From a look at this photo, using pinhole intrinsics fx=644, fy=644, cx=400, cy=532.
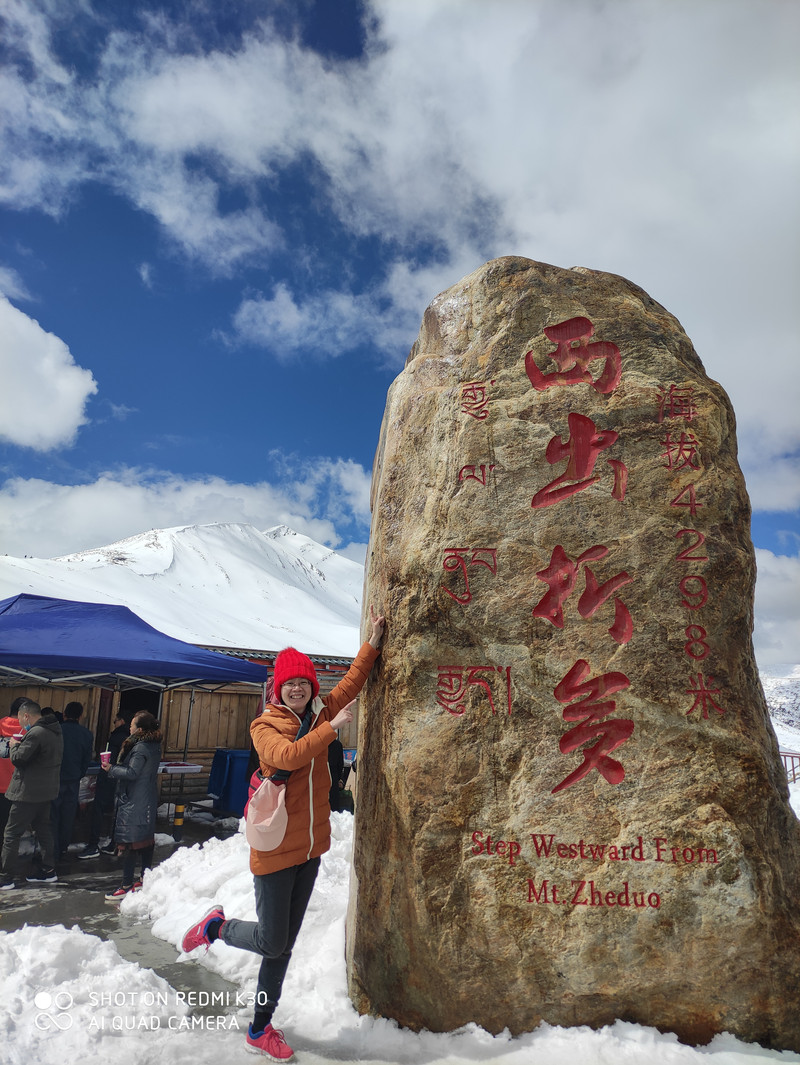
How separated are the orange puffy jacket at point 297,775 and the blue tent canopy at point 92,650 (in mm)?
4867

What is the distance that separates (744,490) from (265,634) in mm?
32418

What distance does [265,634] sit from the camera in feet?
113

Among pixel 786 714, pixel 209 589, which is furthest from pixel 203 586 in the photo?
pixel 786 714

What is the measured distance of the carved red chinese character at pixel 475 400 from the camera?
13.0ft

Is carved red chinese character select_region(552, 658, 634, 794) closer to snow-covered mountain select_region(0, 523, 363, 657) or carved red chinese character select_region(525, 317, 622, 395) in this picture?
carved red chinese character select_region(525, 317, 622, 395)

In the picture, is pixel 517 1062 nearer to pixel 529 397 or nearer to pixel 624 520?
pixel 624 520

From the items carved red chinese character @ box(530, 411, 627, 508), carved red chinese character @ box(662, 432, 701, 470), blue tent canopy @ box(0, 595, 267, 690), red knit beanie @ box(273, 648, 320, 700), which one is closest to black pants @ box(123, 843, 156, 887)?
blue tent canopy @ box(0, 595, 267, 690)

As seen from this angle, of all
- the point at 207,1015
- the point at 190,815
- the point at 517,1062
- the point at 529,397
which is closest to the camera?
the point at 517,1062

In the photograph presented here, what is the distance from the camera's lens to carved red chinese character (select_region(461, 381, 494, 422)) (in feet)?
13.0

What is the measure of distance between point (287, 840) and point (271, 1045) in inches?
38.6

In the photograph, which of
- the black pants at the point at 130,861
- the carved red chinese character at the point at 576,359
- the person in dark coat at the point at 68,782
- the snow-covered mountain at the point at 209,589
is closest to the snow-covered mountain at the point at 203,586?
the snow-covered mountain at the point at 209,589

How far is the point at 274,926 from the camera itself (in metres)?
3.10

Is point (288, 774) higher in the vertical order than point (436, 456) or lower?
lower

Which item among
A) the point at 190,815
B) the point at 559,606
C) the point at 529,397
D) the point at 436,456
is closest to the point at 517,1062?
the point at 559,606
